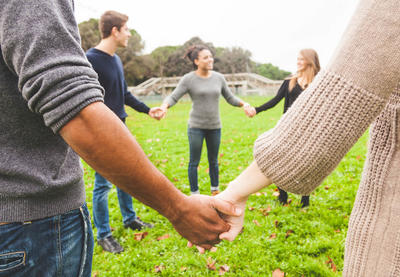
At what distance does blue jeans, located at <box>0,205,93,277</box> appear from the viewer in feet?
3.68

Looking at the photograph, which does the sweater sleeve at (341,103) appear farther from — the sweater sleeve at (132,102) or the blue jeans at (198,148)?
the blue jeans at (198,148)

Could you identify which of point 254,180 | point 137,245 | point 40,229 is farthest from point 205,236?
point 137,245

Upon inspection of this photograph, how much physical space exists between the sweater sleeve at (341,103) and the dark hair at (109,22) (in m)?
3.55

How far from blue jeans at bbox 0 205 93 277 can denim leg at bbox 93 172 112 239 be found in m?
2.41

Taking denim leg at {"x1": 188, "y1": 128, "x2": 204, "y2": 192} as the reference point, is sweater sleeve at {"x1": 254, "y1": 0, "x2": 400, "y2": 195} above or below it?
above

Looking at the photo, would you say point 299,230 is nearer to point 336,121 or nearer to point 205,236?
point 205,236

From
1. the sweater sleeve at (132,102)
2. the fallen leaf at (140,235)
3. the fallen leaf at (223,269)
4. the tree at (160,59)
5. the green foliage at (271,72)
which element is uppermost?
the sweater sleeve at (132,102)

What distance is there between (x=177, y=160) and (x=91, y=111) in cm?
684

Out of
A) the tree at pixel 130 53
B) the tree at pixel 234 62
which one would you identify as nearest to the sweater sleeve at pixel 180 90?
the tree at pixel 130 53

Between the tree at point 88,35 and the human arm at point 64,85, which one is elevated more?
the human arm at point 64,85

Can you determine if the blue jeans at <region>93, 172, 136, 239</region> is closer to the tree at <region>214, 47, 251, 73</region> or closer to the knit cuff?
the knit cuff

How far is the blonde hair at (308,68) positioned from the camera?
180 inches

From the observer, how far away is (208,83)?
5191 millimetres

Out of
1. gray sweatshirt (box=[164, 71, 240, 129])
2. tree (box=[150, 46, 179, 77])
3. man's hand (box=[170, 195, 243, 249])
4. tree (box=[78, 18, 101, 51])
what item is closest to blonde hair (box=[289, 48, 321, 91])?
gray sweatshirt (box=[164, 71, 240, 129])
